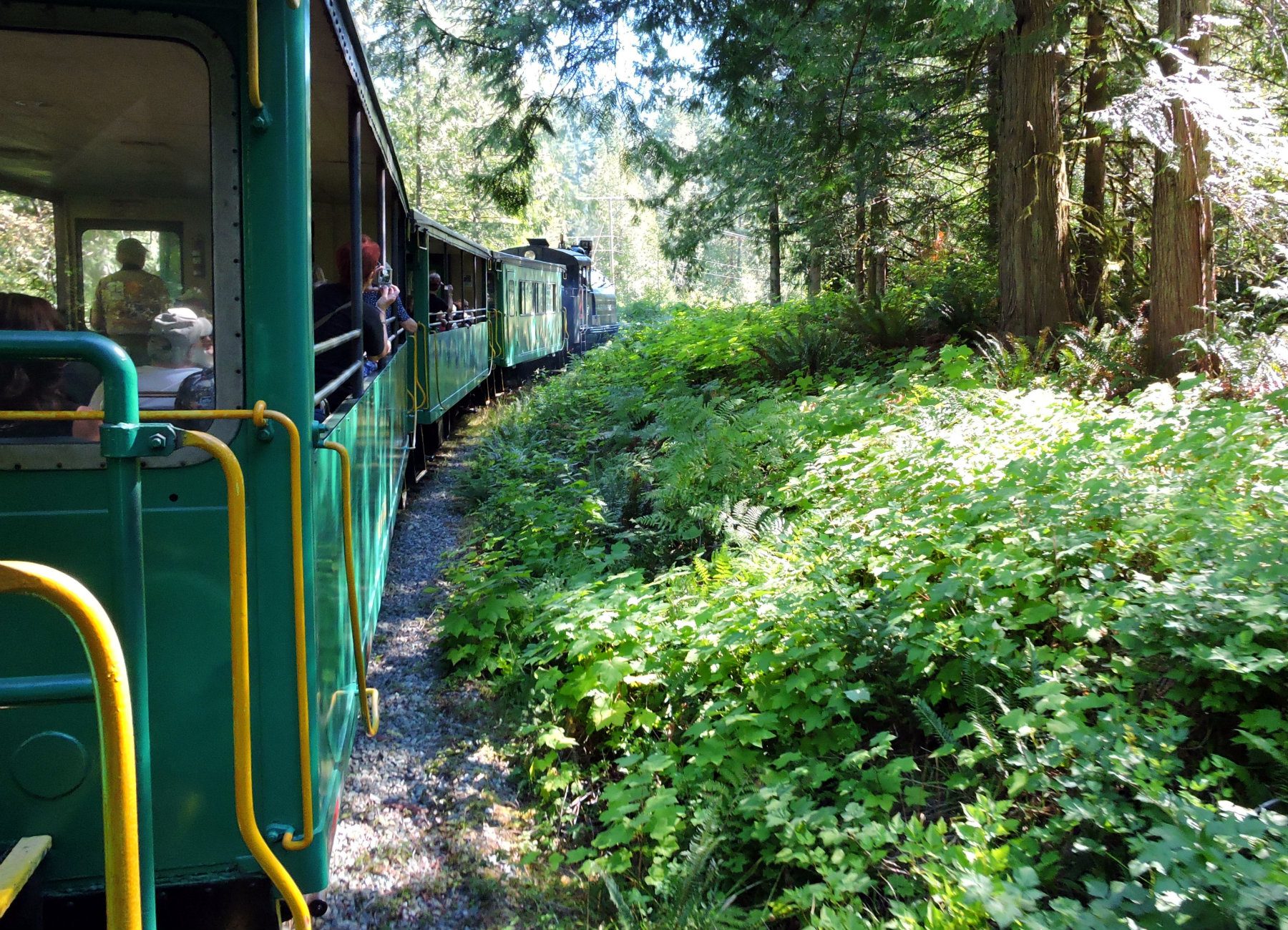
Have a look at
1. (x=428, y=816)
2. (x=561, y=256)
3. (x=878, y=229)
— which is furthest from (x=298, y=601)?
(x=561, y=256)

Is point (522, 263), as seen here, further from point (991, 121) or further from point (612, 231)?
point (612, 231)

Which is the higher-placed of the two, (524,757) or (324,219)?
(324,219)

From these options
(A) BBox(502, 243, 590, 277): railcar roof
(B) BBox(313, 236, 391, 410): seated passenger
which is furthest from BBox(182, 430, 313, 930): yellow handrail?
(A) BBox(502, 243, 590, 277): railcar roof

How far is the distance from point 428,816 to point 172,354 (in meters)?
2.50

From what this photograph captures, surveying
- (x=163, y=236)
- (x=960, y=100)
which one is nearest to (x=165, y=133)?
(x=163, y=236)

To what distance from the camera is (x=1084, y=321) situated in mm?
9766

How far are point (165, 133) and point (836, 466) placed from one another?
4.47 m

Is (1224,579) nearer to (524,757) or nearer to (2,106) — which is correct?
(524,757)

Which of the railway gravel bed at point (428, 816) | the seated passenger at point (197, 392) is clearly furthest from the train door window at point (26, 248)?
the railway gravel bed at point (428, 816)

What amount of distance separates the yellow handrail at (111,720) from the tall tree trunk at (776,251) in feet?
50.7

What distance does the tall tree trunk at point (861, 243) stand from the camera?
14500mm

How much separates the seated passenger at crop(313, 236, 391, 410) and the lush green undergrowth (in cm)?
168

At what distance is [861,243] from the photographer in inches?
585

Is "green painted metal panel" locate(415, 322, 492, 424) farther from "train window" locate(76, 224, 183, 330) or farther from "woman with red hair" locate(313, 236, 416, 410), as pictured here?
"train window" locate(76, 224, 183, 330)
